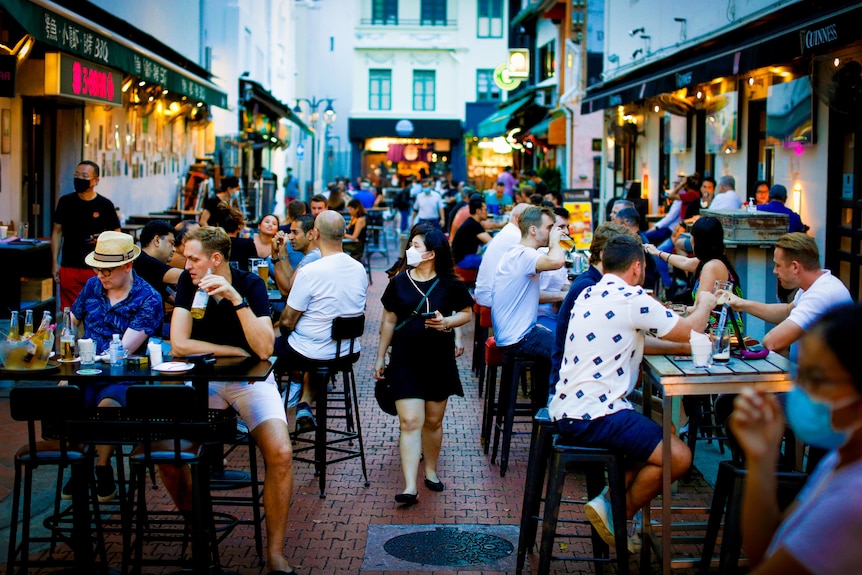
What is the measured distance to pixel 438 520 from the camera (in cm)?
655

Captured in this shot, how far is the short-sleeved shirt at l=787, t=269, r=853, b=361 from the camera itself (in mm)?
5634

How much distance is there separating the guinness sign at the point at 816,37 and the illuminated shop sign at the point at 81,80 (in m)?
7.46

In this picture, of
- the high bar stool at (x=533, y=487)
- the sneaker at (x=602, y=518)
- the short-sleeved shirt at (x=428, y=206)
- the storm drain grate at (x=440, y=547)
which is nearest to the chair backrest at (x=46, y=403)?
the storm drain grate at (x=440, y=547)

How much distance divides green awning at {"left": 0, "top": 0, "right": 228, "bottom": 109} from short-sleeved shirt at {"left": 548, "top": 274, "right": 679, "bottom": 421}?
18.7ft

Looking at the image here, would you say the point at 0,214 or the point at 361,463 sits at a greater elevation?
the point at 0,214

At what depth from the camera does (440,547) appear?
6.05 m

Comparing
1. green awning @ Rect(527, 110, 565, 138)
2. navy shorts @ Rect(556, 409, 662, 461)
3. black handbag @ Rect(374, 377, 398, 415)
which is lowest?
black handbag @ Rect(374, 377, 398, 415)

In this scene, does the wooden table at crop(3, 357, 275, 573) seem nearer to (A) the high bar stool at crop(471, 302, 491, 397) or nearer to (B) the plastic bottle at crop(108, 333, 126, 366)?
(B) the plastic bottle at crop(108, 333, 126, 366)

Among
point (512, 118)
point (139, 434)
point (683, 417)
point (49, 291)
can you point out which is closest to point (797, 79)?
point (683, 417)

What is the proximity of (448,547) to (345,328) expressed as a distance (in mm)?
1925

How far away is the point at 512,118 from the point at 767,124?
18468mm

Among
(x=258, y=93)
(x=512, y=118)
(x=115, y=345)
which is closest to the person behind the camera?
(x=115, y=345)

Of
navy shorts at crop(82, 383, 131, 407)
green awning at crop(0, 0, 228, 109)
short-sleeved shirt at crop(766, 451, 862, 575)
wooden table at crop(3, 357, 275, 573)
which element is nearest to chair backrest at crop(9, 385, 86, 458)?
wooden table at crop(3, 357, 275, 573)

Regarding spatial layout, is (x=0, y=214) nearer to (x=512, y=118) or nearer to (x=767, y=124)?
(x=767, y=124)
